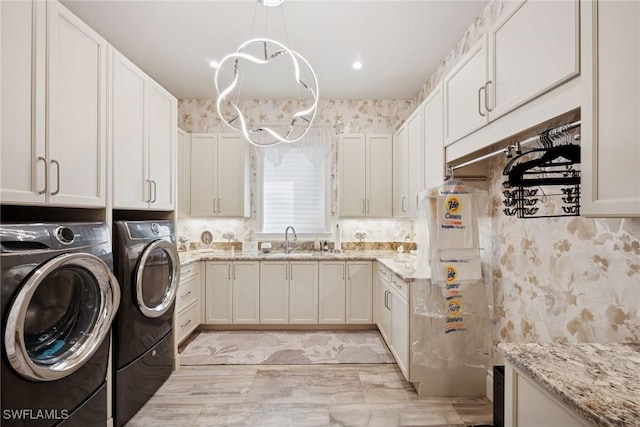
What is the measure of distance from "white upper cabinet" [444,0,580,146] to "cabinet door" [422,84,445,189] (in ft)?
0.86

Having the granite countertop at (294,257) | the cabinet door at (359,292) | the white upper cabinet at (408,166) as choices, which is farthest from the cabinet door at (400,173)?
the cabinet door at (359,292)

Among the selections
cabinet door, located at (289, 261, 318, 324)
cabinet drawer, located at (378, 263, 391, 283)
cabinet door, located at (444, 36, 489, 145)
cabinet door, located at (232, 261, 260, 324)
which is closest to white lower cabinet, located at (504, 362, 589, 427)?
cabinet door, located at (444, 36, 489, 145)

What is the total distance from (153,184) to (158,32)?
1.35 metres

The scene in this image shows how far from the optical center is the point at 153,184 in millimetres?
2367

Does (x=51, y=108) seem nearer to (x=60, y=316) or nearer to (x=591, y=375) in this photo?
(x=60, y=316)

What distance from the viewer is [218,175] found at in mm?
4004

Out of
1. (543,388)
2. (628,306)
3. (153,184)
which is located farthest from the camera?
(153,184)

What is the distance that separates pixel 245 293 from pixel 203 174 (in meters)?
1.58

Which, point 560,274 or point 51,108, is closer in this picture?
point 51,108

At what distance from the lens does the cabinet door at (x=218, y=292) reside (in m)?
3.64

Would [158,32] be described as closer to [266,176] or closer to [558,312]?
[266,176]

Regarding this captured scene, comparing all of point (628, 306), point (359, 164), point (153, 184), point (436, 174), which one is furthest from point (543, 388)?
point (359, 164)

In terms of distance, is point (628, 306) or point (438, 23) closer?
point (628, 306)

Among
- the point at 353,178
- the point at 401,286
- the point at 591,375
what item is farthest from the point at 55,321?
the point at 353,178
